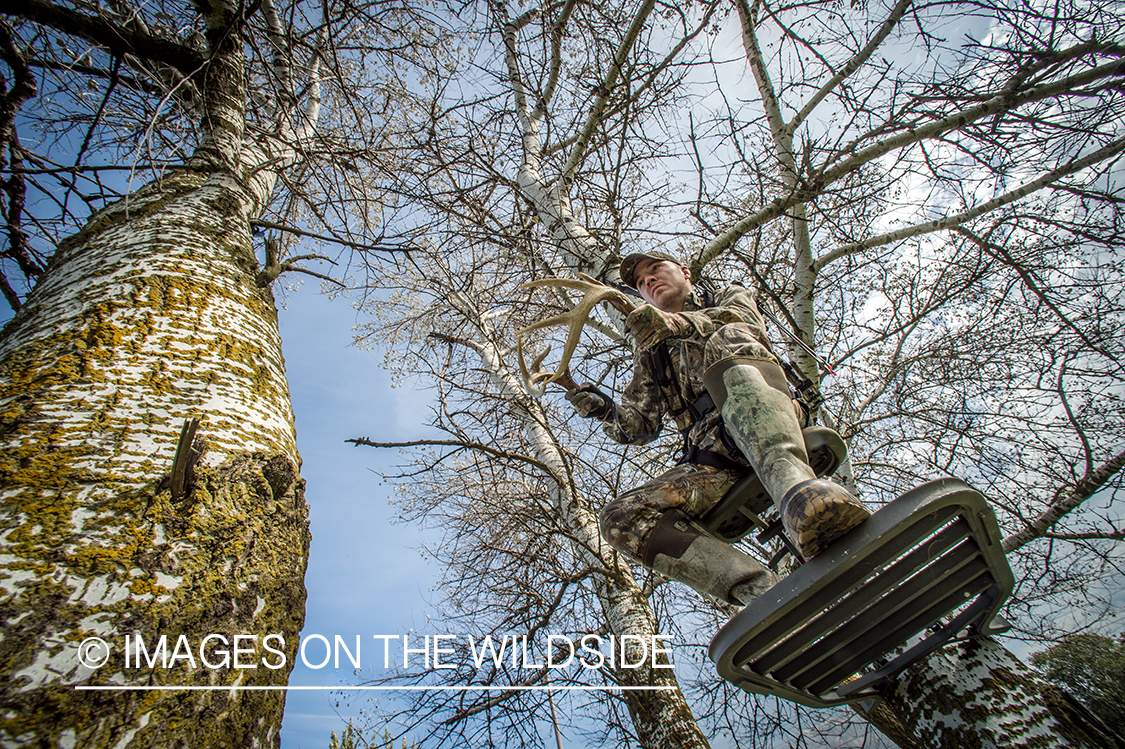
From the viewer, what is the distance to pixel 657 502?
1706mm

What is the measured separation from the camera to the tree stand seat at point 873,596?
1212mm

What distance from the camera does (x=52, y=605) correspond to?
876 millimetres

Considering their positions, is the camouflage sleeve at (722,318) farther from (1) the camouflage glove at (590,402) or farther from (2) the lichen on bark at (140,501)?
(2) the lichen on bark at (140,501)

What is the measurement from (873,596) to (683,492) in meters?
0.62

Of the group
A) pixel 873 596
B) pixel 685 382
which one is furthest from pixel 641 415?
pixel 873 596

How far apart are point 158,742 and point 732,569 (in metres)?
1.42

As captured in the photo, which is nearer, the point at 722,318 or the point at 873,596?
the point at 873,596

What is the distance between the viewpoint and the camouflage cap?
2.47 metres

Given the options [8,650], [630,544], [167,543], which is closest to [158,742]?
[8,650]

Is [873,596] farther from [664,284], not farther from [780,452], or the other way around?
[664,284]

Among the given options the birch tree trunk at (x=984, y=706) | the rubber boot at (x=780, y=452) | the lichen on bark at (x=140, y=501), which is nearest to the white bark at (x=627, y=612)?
the birch tree trunk at (x=984, y=706)

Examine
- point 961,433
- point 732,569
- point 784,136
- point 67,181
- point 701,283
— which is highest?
point 784,136

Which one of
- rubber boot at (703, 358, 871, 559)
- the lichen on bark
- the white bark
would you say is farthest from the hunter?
the white bark

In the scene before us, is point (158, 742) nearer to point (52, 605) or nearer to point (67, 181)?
point (52, 605)
